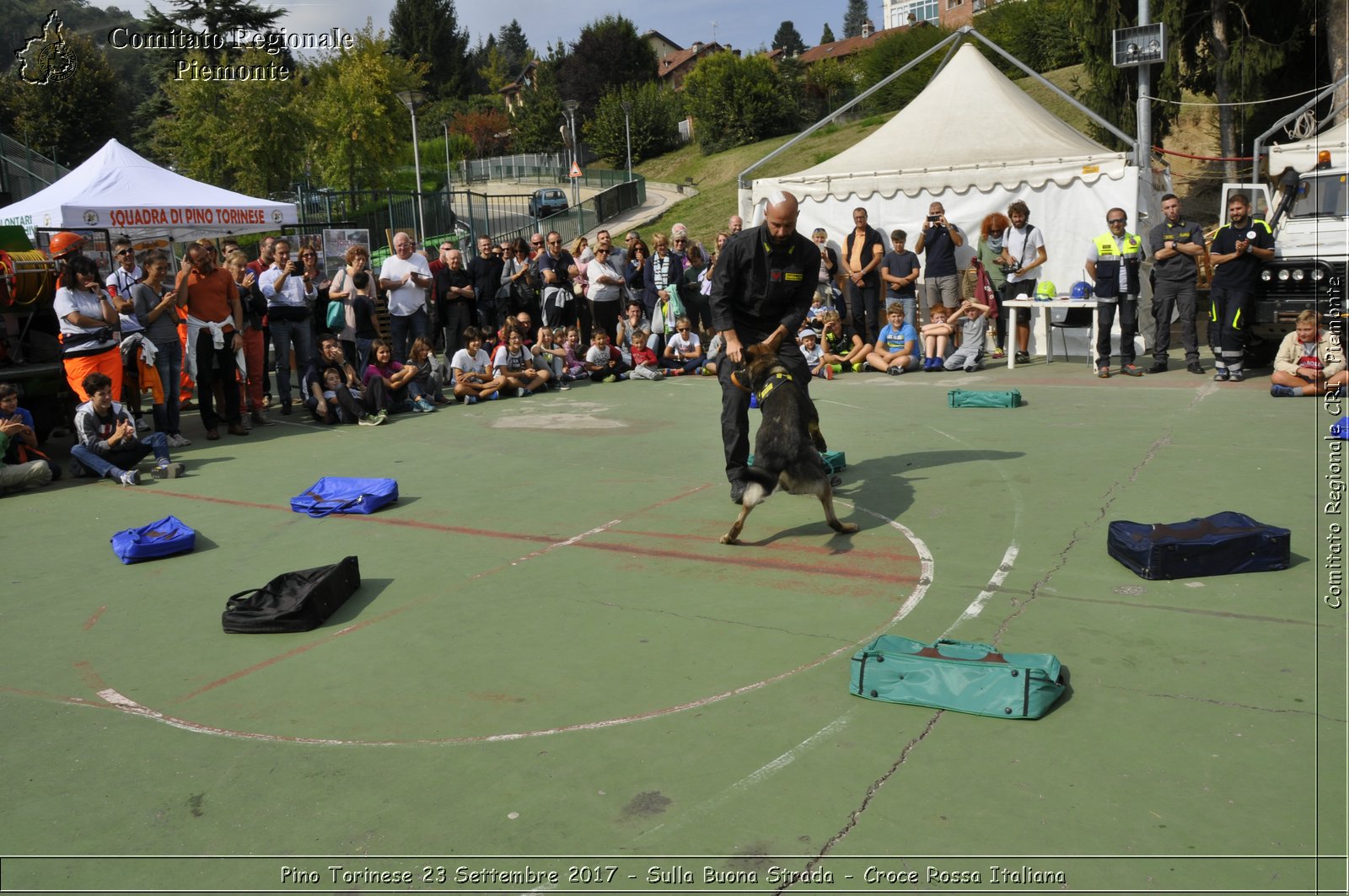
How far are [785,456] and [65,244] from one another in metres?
9.24

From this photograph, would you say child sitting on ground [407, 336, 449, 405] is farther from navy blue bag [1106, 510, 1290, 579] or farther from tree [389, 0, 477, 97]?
tree [389, 0, 477, 97]

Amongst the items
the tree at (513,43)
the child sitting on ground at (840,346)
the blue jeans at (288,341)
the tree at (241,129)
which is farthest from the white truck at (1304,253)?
the tree at (513,43)

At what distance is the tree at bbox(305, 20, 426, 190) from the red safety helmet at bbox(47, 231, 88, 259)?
29.9 meters

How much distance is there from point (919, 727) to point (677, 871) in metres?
1.36

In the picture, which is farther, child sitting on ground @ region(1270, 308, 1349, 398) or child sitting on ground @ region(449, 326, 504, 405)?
child sitting on ground @ region(449, 326, 504, 405)

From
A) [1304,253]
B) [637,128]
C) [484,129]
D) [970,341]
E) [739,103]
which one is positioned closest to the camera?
[1304,253]

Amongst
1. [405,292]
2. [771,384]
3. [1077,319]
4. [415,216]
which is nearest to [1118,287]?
[1077,319]

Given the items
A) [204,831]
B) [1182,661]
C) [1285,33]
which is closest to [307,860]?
[204,831]

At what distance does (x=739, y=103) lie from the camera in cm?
6406

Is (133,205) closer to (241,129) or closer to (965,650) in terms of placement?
(965,650)

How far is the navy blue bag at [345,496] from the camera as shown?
27.2 feet

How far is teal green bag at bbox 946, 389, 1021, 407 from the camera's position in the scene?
11.4 metres

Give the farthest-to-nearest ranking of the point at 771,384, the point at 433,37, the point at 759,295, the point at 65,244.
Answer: the point at 433,37 < the point at 65,244 < the point at 759,295 < the point at 771,384

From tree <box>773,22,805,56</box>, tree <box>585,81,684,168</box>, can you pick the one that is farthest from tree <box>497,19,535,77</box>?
tree <box>585,81,684,168</box>
